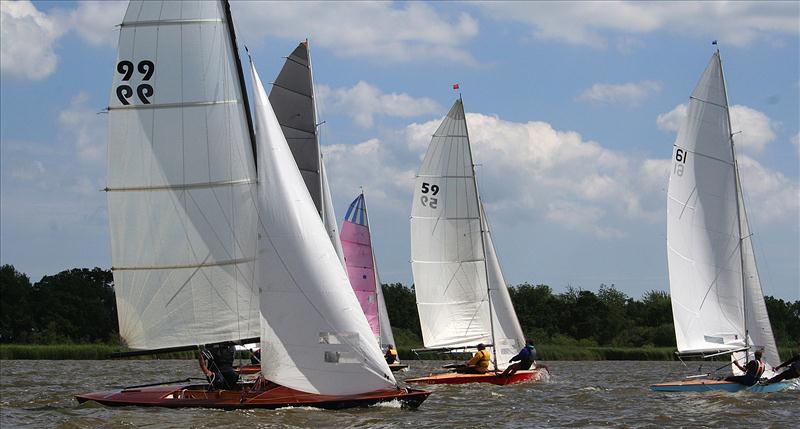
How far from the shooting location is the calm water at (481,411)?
20344 millimetres

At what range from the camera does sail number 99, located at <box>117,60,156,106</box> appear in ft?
70.5

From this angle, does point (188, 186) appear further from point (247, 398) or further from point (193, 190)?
point (247, 398)

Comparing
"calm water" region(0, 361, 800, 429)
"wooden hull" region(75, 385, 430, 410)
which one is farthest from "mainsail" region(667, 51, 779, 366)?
"wooden hull" region(75, 385, 430, 410)

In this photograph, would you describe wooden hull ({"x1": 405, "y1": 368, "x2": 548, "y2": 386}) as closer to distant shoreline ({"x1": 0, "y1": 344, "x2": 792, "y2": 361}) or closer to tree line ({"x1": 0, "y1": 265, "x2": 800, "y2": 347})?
distant shoreline ({"x1": 0, "y1": 344, "x2": 792, "y2": 361})

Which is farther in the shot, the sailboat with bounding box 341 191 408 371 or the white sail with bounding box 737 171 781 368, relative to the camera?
the sailboat with bounding box 341 191 408 371

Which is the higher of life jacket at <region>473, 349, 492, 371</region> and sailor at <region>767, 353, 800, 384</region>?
life jacket at <region>473, 349, 492, 371</region>

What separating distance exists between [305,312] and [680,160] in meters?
13.0

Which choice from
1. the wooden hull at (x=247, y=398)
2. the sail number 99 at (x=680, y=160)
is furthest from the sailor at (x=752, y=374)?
the wooden hull at (x=247, y=398)

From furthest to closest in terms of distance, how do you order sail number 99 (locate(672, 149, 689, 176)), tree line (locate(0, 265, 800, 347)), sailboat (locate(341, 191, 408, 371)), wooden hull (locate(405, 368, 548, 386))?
tree line (locate(0, 265, 800, 347)), sailboat (locate(341, 191, 408, 371)), wooden hull (locate(405, 368, 548, 386)), sail number 99 (locate(672, 149, 689, 176))

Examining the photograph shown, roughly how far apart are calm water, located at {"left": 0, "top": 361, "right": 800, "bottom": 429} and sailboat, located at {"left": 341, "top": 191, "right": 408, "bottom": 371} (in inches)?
390

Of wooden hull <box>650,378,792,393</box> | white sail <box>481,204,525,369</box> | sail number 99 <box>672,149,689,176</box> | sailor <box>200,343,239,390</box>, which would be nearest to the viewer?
sailor <box>200,343,239,390</box>

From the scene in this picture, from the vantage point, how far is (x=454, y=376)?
107ft

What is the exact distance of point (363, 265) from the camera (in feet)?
141

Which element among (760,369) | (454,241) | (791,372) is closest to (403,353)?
(454,241)
